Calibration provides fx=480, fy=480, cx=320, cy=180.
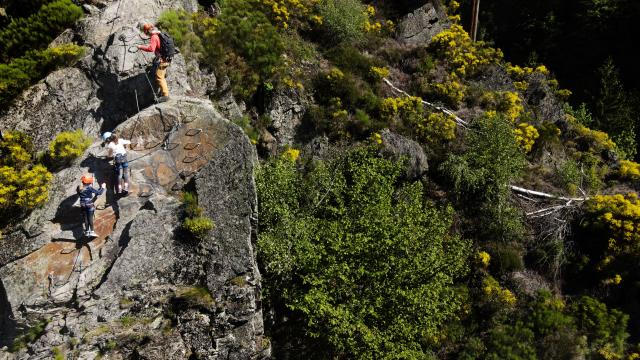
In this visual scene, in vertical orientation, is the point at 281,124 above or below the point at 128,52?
below

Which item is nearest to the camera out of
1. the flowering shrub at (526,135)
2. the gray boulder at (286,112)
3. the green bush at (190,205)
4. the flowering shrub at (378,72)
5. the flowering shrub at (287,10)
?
the green bush at (190,205)

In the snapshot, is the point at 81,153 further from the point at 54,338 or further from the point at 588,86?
the point at 588,86

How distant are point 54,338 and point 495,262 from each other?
1529cm

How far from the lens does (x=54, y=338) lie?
36.2 ft

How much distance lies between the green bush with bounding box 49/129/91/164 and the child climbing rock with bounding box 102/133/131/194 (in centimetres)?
129

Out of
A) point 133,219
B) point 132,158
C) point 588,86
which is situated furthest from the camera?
point 588,86

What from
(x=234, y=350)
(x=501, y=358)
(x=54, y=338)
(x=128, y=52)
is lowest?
(x=501, y=358)

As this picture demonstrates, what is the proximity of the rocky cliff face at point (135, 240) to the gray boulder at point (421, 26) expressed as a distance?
575 inches

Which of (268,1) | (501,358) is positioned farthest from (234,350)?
(268,1)

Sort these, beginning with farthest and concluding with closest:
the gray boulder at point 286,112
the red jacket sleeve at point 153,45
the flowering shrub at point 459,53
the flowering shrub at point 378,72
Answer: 1. the flowering shrub at point 459,53
2. the flowering shrub at point 378,72
3. the gray boulder at point 286,112
4. the red jacket sleeve at point 153,45

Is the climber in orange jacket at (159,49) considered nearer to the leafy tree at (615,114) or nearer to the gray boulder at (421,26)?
the gray boulder at (421,26)

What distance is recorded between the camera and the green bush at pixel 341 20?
2273cm

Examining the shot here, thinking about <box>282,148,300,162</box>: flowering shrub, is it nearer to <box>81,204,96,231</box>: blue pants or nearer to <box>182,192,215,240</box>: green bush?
<box>182,192,215,240</box>: green bush

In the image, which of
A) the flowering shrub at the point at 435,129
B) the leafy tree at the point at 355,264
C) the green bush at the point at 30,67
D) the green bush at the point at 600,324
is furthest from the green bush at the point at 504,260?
the green bush at the point at 30,67
